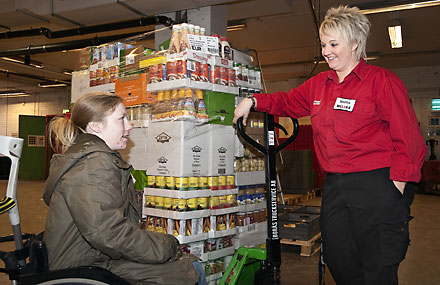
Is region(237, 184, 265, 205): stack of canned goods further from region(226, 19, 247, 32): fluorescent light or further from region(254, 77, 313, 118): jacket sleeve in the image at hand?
region(226, 19, 247, 32): fluorescent light

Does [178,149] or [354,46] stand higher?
[354,46]

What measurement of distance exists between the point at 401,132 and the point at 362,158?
221 millimetres

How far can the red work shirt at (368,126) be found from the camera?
1.81 metres

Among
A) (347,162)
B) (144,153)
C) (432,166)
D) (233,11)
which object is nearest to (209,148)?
(144,153)

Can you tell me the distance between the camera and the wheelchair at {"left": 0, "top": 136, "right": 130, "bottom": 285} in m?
1.57

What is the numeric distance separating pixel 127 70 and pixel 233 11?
5067 millimetres

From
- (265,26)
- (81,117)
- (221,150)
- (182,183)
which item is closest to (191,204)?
(182,183)

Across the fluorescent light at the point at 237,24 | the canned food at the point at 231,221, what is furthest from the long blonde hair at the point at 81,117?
the fluorescent light at the point at 237,24

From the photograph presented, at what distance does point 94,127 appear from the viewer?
6.63ft

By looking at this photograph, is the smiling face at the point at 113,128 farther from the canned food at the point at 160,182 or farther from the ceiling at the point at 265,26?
the ceiling at the point at 265,26

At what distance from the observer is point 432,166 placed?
12.0 m

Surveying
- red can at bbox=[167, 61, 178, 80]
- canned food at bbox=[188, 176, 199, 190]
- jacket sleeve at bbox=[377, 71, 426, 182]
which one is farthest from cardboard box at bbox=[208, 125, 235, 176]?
jacket sleeve at bbox=[377, 71, 426, 182]

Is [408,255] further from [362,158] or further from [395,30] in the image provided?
[395,30]

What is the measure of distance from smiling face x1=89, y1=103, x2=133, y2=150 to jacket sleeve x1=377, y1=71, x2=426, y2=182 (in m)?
1.34
